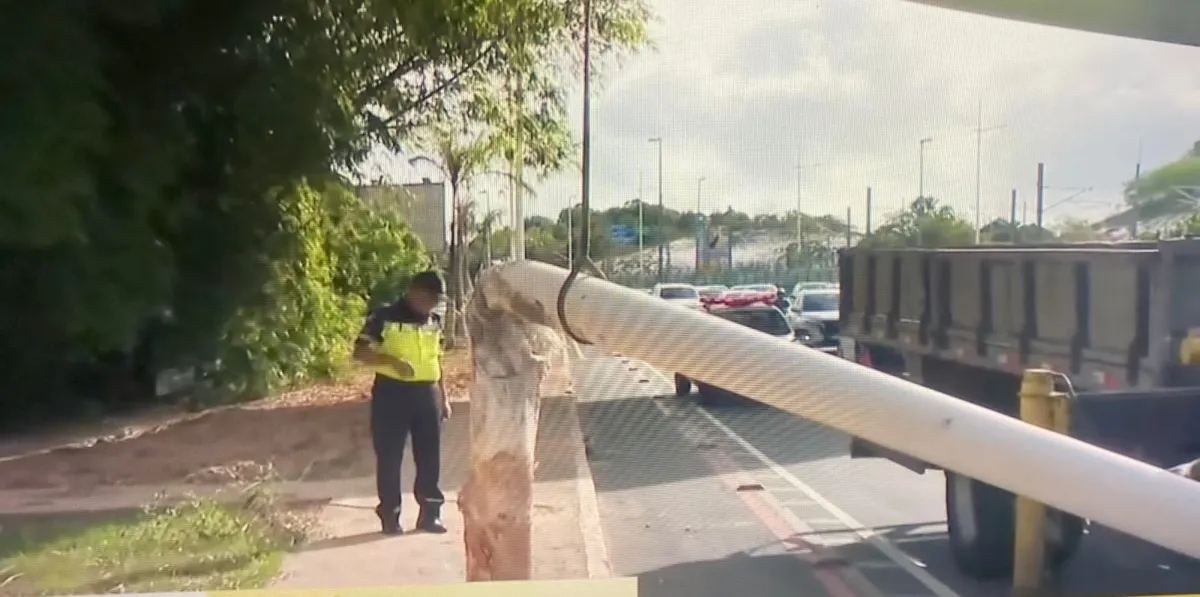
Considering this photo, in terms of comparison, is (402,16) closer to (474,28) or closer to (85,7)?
(474,28)

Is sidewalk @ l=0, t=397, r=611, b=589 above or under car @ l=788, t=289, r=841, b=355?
under

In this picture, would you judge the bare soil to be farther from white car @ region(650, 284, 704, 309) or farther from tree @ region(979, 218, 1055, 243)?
tree @ region(979, 218, 1055, 243)

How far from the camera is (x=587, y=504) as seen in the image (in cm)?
217

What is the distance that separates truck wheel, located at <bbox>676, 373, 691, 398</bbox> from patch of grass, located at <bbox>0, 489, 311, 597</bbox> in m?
0.71

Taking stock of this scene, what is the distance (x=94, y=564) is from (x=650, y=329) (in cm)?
104

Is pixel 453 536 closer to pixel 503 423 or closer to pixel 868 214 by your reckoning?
pixel 503 423

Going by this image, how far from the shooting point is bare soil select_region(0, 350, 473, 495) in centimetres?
205

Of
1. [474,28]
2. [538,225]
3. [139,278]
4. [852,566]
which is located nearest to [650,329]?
[538,225]

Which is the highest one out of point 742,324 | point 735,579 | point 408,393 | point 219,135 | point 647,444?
point 219,135

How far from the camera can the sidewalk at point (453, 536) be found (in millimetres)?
1945

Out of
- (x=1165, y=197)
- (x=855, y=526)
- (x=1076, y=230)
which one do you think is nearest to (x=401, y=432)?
(x=855, y=526)

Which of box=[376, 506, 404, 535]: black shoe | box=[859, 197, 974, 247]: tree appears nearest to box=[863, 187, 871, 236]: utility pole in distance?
Answer: box=[859, 197, 974, 247]: tree

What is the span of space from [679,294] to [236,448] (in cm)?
85

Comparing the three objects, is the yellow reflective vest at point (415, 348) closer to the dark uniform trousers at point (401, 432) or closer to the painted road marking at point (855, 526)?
the dark uniform trousers at point (401, 432)
